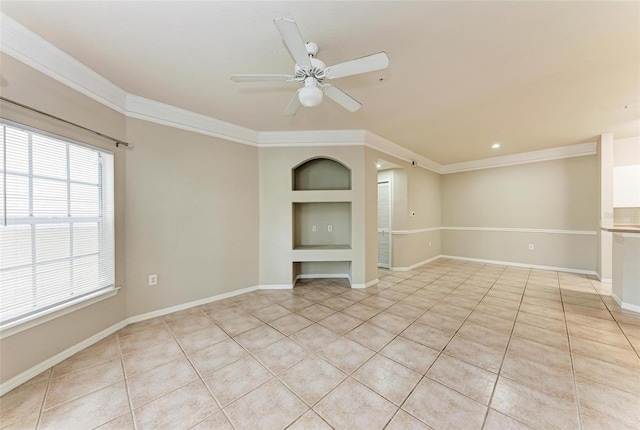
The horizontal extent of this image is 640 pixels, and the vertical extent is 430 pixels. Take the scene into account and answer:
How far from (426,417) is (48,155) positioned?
3510 millimetres

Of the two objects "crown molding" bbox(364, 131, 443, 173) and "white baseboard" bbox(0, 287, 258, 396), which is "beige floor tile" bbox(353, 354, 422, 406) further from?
"crown molding" bbox(364, 131, 443, 173)

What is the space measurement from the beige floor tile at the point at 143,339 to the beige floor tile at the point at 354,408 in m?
1.78

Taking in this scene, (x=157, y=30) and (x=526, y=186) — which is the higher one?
(x=157, y=30)

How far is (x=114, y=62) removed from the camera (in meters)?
2.04

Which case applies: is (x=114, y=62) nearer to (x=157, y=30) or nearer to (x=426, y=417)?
(x=157, y=30)

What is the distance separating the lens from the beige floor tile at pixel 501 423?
132 cm

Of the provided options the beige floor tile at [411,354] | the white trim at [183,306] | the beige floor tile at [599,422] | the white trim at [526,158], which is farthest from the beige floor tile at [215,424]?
the white trim at [526,158]

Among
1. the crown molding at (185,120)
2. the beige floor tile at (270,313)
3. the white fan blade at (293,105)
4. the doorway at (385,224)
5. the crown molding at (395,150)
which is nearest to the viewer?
Result: the white fan blade at (293,105)

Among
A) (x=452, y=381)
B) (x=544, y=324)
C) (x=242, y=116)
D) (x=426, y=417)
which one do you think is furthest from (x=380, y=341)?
(x=242, y=116)

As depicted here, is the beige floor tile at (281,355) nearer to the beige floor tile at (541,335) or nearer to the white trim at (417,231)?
the beige floor tile at (541,335)

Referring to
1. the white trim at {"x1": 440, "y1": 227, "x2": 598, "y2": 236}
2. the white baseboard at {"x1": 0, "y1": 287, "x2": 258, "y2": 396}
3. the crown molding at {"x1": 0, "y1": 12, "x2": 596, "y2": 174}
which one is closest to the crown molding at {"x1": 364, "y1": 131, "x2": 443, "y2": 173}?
the crown molding at {"x1": 0, "y1": 12, "x2": 596, "y2": 174}

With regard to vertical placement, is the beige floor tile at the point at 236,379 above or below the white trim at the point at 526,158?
below

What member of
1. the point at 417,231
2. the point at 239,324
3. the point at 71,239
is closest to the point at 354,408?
the point at 239,324

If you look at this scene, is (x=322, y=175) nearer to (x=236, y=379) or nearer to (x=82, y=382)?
(x=236, y=379)
